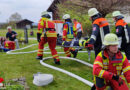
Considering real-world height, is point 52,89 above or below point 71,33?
below

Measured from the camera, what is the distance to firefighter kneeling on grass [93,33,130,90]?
2.65 meters

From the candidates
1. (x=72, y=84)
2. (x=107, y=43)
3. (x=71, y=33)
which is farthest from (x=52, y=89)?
(x=71, y=33)

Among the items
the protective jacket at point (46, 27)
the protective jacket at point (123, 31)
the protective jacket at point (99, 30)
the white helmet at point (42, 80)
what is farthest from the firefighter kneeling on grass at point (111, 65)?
the protective jacket at point (46, 27)

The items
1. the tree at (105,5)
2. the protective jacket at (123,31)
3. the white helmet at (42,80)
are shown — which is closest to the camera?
the white helmet at (42,80)

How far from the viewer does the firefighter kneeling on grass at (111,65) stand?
2.65m

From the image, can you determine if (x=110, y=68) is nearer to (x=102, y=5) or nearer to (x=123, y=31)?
(x=123, y=31)

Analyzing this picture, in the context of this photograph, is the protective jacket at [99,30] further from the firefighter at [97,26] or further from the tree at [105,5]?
the tree at [105,5]

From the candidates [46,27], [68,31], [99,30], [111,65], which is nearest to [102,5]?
[68,31]

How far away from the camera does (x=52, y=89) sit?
3.78 meters

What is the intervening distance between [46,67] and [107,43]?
335 centimetres

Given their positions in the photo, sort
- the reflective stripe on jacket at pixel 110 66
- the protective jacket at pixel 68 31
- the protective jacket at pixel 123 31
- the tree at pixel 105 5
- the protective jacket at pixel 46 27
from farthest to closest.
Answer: the tree at pixel 105 5 < the protective jacket at pixel 68 31 < the protective jacket at pixel 46 27 < the protective jacket at pixel 123 31 < the reflective stripe on jacket at pixel 110 66

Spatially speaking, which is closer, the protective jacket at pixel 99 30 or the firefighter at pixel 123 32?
the protective jacket at pixel 99 30

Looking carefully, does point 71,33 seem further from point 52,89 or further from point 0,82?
point 0,82

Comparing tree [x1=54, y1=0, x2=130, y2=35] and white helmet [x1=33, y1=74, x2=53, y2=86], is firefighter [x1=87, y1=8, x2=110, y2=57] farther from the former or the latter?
tree [x1=54, y1=0, x2=130, y2=35]
